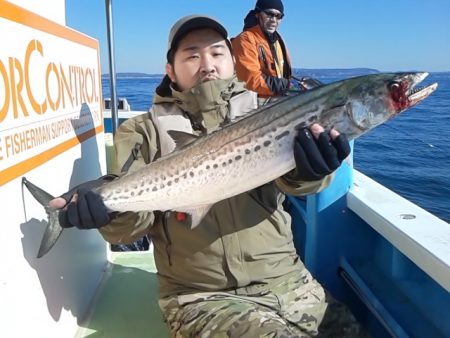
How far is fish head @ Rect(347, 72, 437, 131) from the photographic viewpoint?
1938 mm

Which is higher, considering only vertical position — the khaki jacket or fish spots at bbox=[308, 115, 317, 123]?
fish spots at bbox=[308, 115, 317, 123]

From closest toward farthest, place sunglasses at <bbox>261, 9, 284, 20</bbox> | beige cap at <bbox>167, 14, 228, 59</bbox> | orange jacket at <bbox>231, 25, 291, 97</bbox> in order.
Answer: beige cap at <bbox>167, 14, 228, 59</bbox> < orange jacket at <bbox>231, 25, 291, 97</bbox> < sunglasses at <bbox>261, 9, 284, 20</bbox>

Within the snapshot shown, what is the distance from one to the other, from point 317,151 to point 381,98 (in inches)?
13.4

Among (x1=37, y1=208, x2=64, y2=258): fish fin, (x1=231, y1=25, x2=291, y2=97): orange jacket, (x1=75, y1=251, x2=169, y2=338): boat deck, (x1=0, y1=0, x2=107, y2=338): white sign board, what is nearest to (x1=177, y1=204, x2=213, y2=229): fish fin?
(x1=37, y1=208, x2=64, y2=258): fish fin

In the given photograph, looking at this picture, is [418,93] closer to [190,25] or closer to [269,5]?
[190,25]

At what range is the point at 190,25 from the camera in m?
2.49

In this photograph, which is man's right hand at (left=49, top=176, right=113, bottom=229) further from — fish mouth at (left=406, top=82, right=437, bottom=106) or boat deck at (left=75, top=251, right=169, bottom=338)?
fish mouth at (left=406, top=82, right=437, bottom=106)

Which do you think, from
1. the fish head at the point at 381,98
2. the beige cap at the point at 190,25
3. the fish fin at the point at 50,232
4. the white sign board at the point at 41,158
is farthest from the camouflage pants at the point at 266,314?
the beige cap at the point at 190,25

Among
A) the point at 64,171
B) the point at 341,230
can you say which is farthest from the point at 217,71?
the point at 341,230

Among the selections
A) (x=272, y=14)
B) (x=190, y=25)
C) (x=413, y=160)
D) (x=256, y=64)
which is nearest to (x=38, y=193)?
(x=190, y=25)

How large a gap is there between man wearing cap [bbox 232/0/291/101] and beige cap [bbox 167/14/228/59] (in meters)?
2.99

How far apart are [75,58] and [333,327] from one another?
1972 millimetres

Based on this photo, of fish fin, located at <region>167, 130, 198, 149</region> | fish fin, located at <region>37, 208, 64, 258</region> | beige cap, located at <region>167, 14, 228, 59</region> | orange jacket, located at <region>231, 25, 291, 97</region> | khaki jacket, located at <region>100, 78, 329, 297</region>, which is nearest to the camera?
fish fin, located at <region>37, 208, 64, 258</region>

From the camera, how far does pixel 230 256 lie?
89.8 inches
